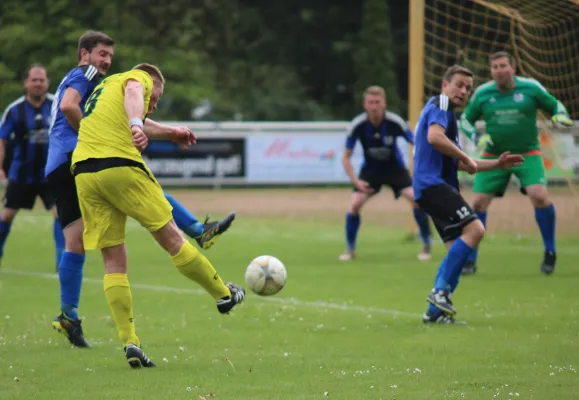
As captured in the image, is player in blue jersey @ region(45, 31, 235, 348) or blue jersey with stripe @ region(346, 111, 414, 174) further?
blue jersey with stripe @ region(346, 111, 414, 174)

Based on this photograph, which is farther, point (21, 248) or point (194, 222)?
point (21, 248)

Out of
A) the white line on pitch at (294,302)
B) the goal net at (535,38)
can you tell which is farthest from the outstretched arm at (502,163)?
the goal net at (535,38)

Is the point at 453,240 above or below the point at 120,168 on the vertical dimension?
below

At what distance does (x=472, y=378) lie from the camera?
6344 millimetres

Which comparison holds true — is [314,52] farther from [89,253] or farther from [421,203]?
[421,203]

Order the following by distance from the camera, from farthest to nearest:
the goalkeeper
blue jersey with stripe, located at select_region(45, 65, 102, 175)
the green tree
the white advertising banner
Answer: the green tree
the white advertising banner
the goalkeeper
blue jersey with stripe, located at select_region(45, 65, 102, 175)

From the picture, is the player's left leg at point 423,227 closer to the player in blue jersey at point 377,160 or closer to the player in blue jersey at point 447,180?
the player in blue jersey at point 377,160

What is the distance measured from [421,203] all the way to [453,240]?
416 millimetres

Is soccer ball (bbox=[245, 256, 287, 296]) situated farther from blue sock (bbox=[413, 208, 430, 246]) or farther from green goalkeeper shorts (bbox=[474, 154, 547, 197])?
blue sock (bbox=[413, 208, 430, 246])

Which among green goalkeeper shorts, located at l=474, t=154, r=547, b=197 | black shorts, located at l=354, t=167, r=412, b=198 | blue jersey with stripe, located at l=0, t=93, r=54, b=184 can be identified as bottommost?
black shorts, located at l=354, t=167, r=412, b=198

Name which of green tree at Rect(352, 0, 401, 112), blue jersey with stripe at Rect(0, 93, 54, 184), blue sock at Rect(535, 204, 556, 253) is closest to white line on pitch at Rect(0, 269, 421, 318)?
blue jersey with stripe at Rect(0, 93, 54, 184)

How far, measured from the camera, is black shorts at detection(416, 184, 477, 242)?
8.66m

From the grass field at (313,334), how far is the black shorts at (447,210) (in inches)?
29.8

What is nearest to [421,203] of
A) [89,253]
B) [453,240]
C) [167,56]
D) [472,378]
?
[453,240]
